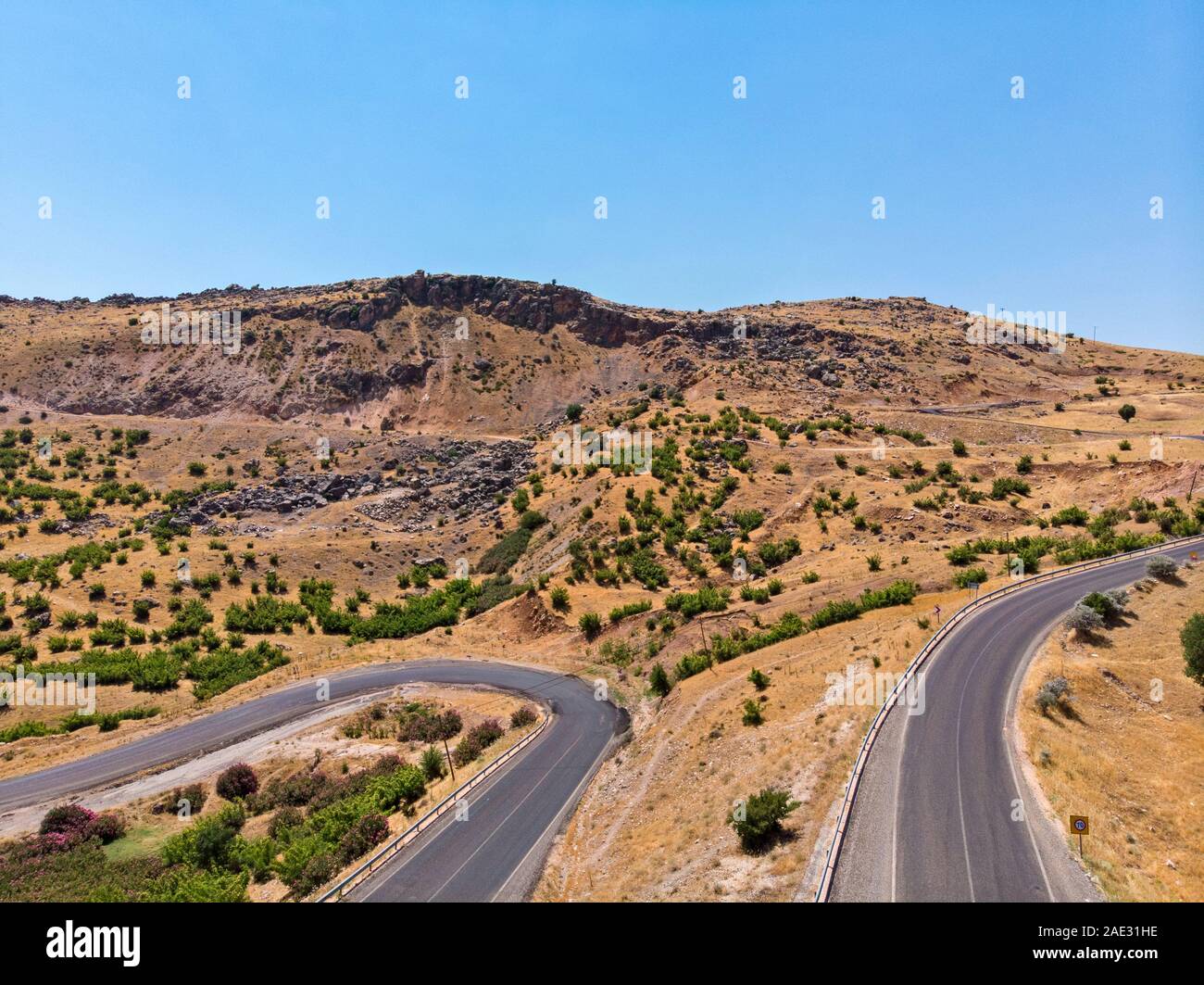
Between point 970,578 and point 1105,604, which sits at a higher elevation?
point 1105,604

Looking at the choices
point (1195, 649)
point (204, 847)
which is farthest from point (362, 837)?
point (1195, 649)

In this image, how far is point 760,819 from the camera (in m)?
17.2

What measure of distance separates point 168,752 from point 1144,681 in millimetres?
45726

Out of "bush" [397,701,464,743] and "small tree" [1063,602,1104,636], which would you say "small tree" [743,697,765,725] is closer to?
"small tree" [1063,602,1104,636]

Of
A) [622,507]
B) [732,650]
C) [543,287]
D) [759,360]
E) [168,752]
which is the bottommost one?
[168,752]

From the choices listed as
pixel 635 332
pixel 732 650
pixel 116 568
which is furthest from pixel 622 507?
pixel 635 332

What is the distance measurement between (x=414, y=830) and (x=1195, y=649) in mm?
29464

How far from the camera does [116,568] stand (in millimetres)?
55781

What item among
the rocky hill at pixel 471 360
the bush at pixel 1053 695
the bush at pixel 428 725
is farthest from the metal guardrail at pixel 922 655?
the rocky hill at pixel 471 360

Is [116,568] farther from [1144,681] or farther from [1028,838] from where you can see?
[1144,681]

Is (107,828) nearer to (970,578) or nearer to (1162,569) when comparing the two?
(970,578)

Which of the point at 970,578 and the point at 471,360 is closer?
the point at 970,578
